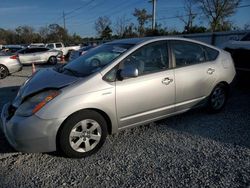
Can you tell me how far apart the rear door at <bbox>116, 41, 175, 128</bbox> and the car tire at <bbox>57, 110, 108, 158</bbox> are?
1.09 feet

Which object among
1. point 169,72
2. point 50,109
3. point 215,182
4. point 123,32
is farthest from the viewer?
point 123,32

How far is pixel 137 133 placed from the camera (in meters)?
4.11

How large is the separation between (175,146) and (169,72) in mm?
1132

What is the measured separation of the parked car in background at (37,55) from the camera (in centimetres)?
1695

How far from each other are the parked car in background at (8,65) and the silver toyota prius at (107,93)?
25.4ft

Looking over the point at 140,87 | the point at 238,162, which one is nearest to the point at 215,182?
the point at 238,162

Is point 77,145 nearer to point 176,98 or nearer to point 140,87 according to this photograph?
point 140,87

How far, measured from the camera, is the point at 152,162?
322 centimetres

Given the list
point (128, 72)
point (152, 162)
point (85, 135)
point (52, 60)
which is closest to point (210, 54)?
point (128, 72)

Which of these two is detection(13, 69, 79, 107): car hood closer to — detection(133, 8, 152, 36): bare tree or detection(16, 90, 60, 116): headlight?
detection(16, 90, 60, 116): headlight

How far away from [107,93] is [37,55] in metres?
15.3

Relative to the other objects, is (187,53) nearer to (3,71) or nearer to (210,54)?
(210,54)

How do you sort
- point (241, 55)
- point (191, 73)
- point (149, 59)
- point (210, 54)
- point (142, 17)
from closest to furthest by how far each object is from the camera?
point (149, 59)
point (191, 73)
point (210, 54)
point (241, 55)
point (142, 17)

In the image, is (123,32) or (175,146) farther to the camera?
(123,32)
